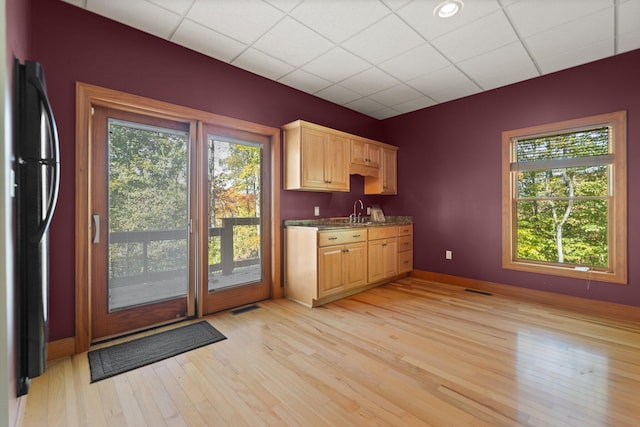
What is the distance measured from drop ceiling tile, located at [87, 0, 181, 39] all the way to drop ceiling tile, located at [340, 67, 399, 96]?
6.61 feet

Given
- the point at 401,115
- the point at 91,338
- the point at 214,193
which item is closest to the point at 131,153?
the point at 214,193

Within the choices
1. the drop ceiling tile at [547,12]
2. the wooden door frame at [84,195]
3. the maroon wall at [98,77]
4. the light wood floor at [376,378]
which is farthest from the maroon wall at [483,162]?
the wooden door frame at [84,195]

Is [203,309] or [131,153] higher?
[131,153]

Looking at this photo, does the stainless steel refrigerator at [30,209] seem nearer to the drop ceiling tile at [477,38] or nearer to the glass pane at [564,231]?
the drop ceiling tile at [477,38]

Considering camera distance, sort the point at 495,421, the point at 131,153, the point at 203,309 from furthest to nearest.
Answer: the point at 203,309 < the point at 131,153 < the point at 495,421

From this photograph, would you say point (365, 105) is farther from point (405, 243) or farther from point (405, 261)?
point (405, 261)

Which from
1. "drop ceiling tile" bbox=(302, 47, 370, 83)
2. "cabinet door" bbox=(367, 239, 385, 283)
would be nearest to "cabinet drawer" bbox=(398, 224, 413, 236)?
"cabinet door" bbox=(367, 239, 385, 283)

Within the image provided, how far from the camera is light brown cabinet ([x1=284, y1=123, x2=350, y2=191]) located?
11.6 ft

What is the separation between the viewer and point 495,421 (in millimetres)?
1516

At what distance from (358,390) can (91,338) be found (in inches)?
88.2

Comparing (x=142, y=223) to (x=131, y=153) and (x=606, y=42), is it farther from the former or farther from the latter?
(x=606, y=42)

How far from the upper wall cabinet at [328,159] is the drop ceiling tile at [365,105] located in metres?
0.59

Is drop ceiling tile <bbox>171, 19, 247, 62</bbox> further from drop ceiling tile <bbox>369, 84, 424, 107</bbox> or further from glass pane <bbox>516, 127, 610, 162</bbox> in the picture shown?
glass pane <bbox>516, 127, 610, 162</bbox>

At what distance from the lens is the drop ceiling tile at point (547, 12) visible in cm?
229
